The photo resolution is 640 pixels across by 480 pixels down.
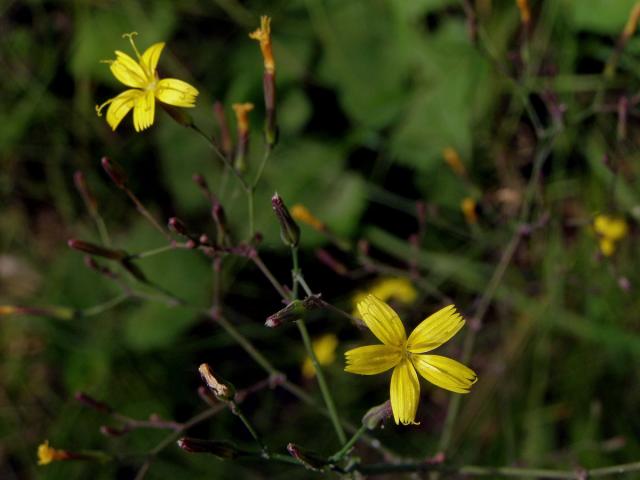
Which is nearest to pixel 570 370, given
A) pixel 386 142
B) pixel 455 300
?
pixel 455 300

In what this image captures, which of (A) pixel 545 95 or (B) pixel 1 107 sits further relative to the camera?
(B) pixel 1 107

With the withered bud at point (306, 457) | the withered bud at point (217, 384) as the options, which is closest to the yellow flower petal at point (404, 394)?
the withered bud at point (306, 457)

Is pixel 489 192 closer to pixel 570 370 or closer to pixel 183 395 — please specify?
pixel 570 370

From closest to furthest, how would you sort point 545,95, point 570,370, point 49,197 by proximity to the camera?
point 545,95 < point 570,370 < point 49,197

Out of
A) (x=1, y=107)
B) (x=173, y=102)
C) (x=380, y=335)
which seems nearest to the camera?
(x=380, y=335)

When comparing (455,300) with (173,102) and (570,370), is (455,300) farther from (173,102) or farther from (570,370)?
(173,102)

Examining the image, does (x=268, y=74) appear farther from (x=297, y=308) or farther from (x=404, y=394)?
(x=404, y=394)

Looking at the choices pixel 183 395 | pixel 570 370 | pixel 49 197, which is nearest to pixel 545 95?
pixel 570 370

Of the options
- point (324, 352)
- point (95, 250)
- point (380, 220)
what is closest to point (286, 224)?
point (95, 250)

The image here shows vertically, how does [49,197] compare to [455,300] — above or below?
above

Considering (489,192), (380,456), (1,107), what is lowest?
(380,456)
